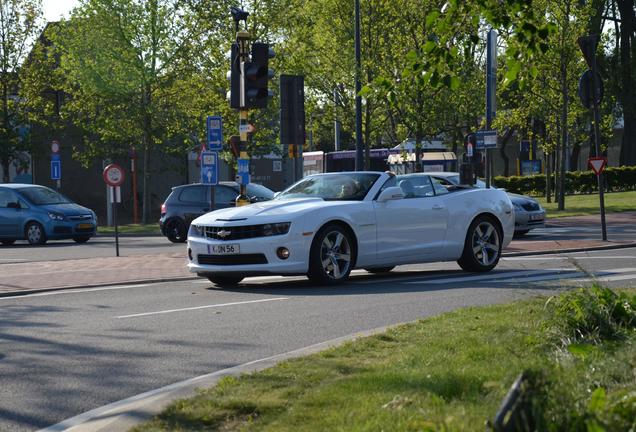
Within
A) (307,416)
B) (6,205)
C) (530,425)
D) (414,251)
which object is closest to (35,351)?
(307,416)

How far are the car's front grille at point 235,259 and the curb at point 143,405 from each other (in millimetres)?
5345

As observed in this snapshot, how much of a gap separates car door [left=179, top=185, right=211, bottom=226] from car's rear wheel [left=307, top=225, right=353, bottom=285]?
44.6 ft

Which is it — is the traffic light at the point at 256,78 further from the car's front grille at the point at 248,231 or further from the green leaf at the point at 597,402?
the green leaf at the point at 597,402

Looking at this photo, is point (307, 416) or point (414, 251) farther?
point (414, 251)

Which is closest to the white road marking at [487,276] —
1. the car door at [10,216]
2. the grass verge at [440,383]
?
the grass verge at [440,383]

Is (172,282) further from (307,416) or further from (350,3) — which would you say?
(350,3)

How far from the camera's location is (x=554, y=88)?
38.7 metres

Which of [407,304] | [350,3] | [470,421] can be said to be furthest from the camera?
[350,3]

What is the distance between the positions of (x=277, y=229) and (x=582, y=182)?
1617 inches

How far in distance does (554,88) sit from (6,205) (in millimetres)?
19317

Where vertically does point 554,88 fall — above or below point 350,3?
below

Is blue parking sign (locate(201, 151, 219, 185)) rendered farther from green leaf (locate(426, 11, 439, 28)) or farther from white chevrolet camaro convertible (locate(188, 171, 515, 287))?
green leaf (locate(426, 11, 439, 28))

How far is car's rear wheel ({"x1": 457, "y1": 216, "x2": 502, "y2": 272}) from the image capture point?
50.1ft

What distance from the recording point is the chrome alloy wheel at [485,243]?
15367 millimetres
